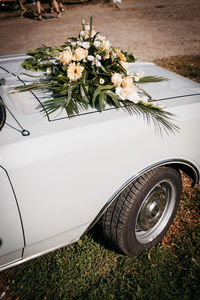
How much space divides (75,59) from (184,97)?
0.91 metres

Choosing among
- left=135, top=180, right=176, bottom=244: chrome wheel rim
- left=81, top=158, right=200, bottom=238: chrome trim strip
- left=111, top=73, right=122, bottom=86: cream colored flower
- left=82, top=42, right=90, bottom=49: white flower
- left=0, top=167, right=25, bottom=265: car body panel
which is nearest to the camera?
left=0, top=167, right=25, bottom=265: car body panel

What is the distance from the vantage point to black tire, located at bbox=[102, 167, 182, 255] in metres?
1.80

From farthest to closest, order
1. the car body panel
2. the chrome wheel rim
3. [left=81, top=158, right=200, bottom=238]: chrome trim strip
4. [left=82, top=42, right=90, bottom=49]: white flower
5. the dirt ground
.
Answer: the dirt ground
the chrome wheel rim
[left=82, top=42, right=90, bottom=49]: white flower
[left=81, top=158, right=200, bottom=238]: chrome trim strip
the car body panel

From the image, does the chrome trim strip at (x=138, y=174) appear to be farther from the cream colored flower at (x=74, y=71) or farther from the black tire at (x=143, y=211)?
the cream colored flower at (x=74, y=71)

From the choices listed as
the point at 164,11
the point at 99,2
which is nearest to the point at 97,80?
the point at 164,11

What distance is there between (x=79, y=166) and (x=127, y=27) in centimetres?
1000

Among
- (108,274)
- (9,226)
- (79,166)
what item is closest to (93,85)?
(79,166)

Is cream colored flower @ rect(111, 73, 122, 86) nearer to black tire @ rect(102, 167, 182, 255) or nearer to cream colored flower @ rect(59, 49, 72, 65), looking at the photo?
cream colored flower @ rect(59, 49, 72, 65)

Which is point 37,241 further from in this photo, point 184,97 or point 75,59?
point 184,97

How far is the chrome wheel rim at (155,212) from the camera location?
2059mm

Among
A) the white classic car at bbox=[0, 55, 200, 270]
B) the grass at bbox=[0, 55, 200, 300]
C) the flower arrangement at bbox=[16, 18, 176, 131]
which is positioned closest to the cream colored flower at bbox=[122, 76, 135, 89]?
the flower arrangement at bbox=[16, 18, 176, 131]

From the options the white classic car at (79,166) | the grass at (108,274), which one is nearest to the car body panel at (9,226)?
the white classic car at (79,166)

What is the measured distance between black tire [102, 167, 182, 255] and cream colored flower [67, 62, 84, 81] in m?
0.88

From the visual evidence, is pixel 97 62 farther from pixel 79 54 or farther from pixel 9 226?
pixel 9 226
